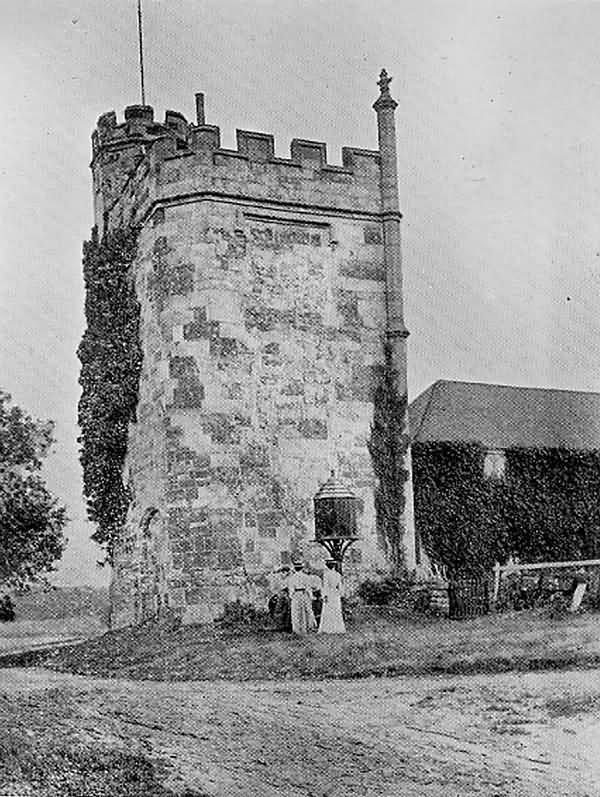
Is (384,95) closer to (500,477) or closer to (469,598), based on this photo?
(469,598)

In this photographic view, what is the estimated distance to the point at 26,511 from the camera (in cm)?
1911

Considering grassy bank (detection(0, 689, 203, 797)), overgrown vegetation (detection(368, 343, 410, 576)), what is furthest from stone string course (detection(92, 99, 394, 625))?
grassy bank (detection(0, 689, 203, 797))

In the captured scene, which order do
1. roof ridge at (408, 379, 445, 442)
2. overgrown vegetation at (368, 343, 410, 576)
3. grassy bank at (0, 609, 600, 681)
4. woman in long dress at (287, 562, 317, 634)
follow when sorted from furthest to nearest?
1. roof ridge at (408, 379, 445, 442)
2. overgrown vegetation at (368, 343, 410, 576)
3. woman in long dress at (287, 562, 317, 634)
4. grassy bank at (0, 609, 600, 681)

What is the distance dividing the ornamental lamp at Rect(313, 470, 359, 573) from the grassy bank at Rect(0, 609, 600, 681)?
4.34 ft

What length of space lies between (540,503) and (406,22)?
748 inches

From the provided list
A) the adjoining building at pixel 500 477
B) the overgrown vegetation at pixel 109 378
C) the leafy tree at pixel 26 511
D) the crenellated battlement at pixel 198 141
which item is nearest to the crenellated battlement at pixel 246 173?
the crenellated battlement at pixel 198 141

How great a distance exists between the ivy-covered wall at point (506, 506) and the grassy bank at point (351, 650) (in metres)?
8.23

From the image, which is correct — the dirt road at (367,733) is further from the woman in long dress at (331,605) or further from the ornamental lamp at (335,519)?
the ornamental lamp at (335,519)

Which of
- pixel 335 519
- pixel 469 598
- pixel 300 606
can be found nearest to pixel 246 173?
pixel 335 519

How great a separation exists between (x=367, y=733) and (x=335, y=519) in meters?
8.47

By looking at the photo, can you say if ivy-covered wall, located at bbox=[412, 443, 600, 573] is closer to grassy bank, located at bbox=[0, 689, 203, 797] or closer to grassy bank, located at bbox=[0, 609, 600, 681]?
grassy bank, located at bbox=[0, 609, 600, 681]

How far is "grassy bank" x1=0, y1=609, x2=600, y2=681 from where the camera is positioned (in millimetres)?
13570

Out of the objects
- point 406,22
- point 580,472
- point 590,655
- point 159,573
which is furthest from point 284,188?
point 580,472

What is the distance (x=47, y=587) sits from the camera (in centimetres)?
2052
